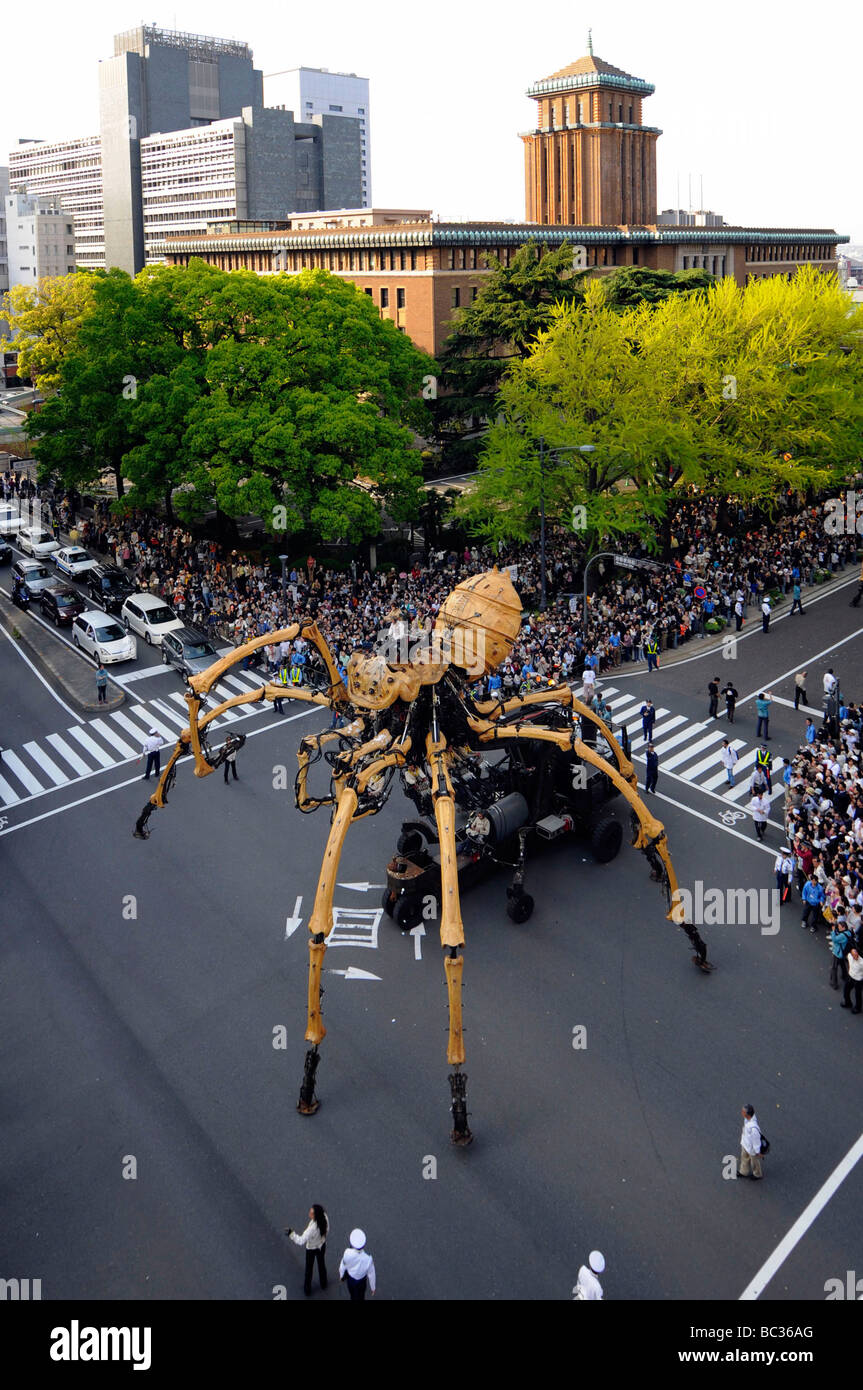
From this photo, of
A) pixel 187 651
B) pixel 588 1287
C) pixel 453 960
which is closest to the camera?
pixel 588 1287

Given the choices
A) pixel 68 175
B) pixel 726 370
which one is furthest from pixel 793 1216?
pixel 68 175

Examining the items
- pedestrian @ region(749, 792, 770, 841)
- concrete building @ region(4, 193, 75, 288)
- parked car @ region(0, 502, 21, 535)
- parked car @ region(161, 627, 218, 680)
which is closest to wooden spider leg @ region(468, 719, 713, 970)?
pedestrian @ region(749, 792, 770, 841)

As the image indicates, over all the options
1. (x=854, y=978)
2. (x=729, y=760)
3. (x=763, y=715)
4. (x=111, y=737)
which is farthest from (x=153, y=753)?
(x=854, y=978)

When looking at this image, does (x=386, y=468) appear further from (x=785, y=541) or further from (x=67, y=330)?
(x=67, y=330)

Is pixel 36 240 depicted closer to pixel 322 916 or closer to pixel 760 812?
pixel 760 812

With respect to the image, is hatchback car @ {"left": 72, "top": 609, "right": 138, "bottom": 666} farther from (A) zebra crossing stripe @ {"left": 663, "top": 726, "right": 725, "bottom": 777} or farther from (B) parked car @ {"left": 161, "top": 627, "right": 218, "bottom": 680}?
(A) zebra crossing stripe @ {"left": 663, "top": 726, "right": 725, "bottom": 777}

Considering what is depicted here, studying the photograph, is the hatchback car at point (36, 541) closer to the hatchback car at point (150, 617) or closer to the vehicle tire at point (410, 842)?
the hatchback car at point (150, 617)
